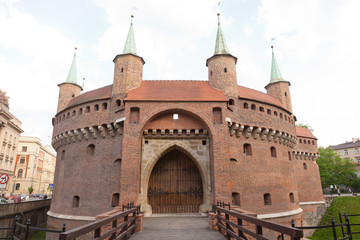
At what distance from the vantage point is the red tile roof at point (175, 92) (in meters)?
17.0

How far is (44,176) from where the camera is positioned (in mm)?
68125

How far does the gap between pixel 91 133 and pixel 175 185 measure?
304 inches

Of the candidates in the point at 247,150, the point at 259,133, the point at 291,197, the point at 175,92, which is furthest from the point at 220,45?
the point at 291,197

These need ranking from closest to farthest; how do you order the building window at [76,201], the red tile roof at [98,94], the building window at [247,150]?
the building window at [76,201] → the building window at [247,150] → the red tile roof at [98,94]

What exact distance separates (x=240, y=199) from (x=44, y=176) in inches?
2675

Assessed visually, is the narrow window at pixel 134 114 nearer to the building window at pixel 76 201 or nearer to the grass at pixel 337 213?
the building window at pixel 76 201

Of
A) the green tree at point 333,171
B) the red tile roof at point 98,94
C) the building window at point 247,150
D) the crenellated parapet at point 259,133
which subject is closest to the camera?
the crenellated parapet at point 259,133

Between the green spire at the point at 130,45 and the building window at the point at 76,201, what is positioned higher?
the green spire at the point at 130,45

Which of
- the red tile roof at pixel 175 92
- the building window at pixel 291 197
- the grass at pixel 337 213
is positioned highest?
the red tile roof at pixel 175 92

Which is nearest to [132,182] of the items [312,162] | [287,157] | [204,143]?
[204,143]

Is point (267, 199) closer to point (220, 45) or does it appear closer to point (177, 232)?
point (177, 232)

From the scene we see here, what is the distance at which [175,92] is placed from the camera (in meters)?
17.8

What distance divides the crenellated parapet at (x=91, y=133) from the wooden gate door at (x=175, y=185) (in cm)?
406

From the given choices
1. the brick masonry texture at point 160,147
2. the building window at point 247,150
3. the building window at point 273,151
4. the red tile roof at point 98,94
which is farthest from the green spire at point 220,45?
the red tile roof at point 98,94
